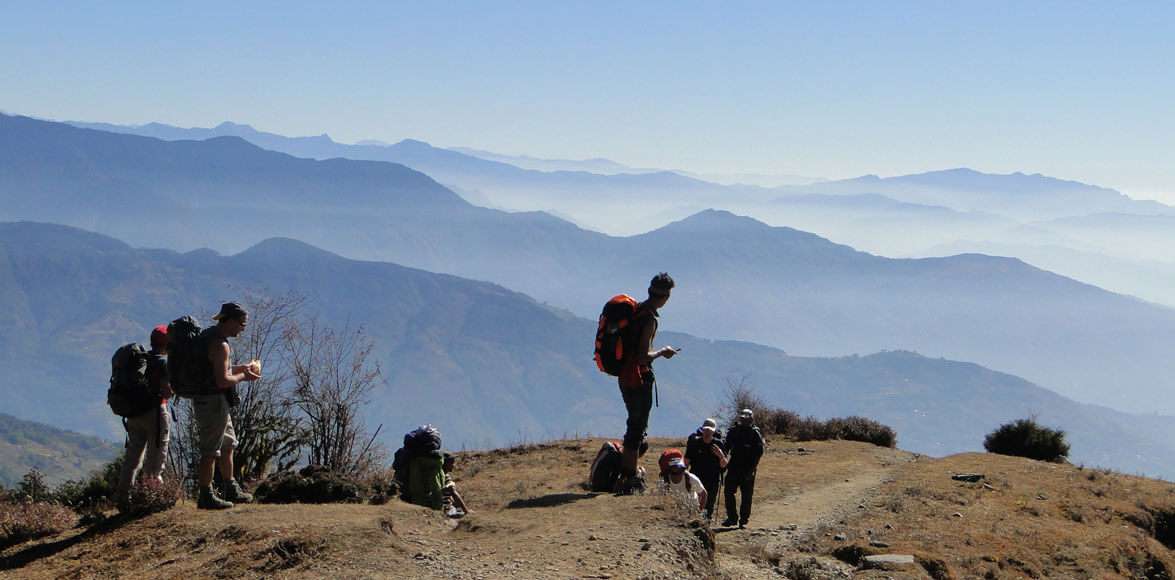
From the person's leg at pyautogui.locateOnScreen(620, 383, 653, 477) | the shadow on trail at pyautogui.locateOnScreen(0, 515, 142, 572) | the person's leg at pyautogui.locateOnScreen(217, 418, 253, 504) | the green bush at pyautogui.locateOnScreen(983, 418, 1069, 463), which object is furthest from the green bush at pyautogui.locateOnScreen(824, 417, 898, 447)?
the shadow on trail at pyautogui.locateOnScreen(0, 515, 142, 572)

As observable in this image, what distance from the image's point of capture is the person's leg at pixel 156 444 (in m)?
9.92

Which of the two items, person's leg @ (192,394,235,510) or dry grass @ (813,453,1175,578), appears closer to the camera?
person's leg @ (192,394,235,510)

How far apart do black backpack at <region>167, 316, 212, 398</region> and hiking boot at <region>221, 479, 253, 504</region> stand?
134cm

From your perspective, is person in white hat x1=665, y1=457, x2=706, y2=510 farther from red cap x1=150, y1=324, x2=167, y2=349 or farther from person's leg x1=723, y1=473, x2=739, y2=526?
red cap x1=150, y1=324, x2=167, y2=349

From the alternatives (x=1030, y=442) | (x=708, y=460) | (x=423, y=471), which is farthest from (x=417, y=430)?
(x=1030, y=442)

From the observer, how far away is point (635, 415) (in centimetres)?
1075

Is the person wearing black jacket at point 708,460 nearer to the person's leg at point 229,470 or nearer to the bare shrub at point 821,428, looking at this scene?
the person's leg at point 229,470

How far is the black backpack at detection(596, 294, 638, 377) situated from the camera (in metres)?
10.5

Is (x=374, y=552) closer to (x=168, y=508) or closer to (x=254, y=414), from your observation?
(x=168, y=508)

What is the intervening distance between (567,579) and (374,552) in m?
1.58

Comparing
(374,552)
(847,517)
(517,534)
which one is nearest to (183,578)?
(374,552)

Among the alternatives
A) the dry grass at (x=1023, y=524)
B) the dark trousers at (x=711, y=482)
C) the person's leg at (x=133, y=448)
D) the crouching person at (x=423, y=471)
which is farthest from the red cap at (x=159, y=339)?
the dry grass at (x=1023, y=524)

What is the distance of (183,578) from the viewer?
305 inches

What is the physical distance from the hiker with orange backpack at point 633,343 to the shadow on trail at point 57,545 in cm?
493
